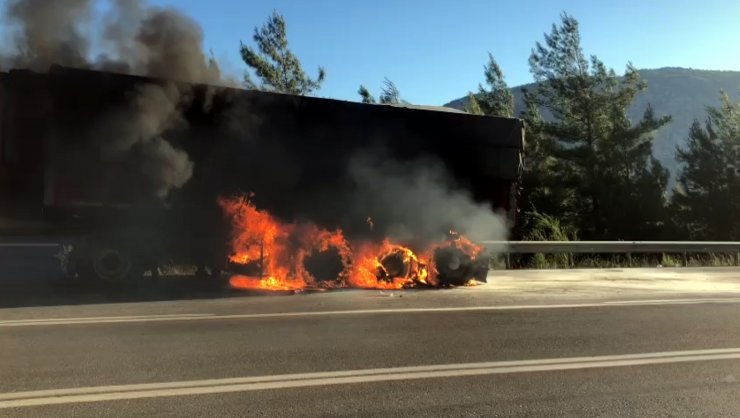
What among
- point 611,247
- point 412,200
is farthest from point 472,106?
point 412,200

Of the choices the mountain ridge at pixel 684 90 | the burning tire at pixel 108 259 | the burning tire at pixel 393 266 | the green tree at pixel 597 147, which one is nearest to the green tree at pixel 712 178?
the green tree at pixel 597 147

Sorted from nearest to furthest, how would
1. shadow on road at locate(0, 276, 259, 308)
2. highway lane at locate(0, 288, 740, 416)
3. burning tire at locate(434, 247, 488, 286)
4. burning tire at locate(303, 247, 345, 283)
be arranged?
highway lane at locate(0, 288, 740, 416) → shadow on road at locate(0, 276, 259, 308) → burning tire at locate(303, 247, 345, 283) → burning tire at locate(434, 247, 488, 286)

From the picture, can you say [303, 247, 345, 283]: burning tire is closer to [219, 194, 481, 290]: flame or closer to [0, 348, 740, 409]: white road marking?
[219, 194, 481, 290]: flame

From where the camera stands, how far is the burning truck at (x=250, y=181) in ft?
29.8

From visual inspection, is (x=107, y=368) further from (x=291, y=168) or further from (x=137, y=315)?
(x=291, y=168)

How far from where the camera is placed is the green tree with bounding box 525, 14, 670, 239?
31.7m

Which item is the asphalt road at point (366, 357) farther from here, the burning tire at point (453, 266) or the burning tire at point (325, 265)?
the burning tire at point (453, 266)

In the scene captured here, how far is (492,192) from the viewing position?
11727 millimetres

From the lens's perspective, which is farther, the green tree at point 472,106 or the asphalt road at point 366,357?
the green tree at point 472,106

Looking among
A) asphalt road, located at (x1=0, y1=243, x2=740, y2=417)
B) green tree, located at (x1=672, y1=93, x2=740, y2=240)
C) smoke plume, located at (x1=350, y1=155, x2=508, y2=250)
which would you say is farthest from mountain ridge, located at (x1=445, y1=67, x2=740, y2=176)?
asphalt road, located at (x1=0, y1=243, x2=740, y2=417)

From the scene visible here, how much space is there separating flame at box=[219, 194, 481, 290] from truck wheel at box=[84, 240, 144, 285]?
1.67 metres

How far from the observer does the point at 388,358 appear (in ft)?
18.3

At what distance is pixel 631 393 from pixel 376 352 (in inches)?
89.6

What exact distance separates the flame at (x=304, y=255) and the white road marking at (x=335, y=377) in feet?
17.5
